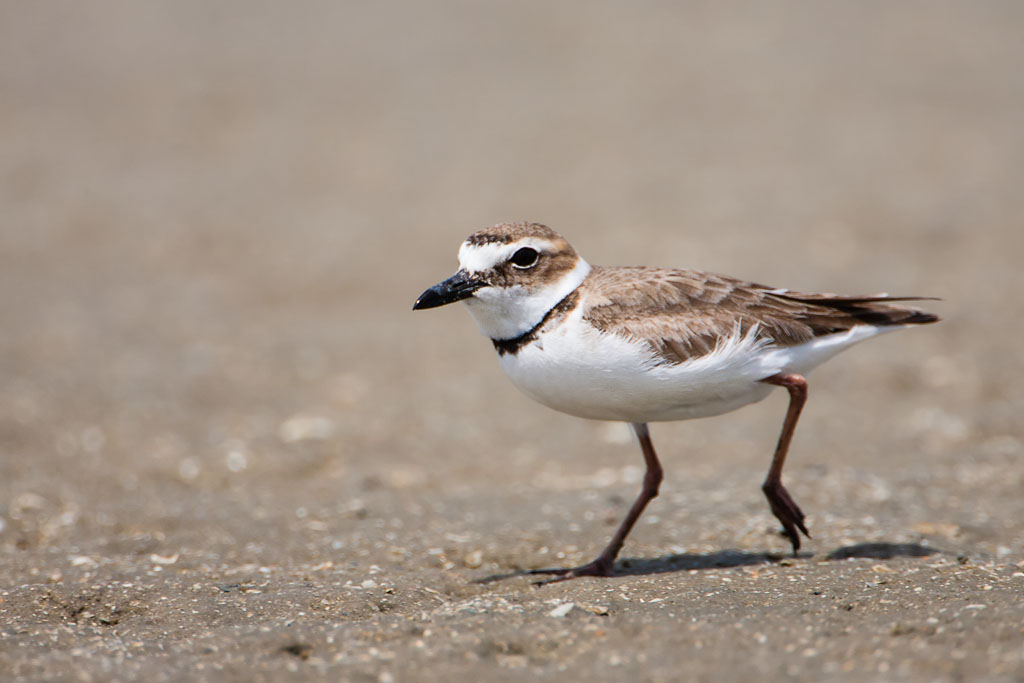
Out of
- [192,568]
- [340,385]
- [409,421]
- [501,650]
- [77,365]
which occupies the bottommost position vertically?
[501,650]

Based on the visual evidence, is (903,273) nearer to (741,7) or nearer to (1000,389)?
(1000,389)

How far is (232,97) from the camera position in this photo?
1532cm

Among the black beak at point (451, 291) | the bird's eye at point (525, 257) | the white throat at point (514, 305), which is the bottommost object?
the white throat at point (514, 305)

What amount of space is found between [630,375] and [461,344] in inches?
237

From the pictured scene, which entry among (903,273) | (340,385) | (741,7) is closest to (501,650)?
Result: (340,385)

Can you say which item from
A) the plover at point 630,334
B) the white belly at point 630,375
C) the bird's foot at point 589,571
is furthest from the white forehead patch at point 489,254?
the bird's foot at point 589,571

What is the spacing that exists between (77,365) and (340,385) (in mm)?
2536

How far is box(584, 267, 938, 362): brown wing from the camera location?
5.43 metres

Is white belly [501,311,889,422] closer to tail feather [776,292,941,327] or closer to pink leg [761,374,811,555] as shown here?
pink leg [761,374,811,555]

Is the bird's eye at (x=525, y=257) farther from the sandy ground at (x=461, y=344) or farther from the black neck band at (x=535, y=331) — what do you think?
the sandy ground at (x=461, y=344)

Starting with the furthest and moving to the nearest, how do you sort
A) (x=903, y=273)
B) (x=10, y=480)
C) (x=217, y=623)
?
(x=903, y=273) < (x=10, y=480) < (x=217, y=623)

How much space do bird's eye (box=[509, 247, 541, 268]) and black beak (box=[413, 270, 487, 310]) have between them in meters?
0.21

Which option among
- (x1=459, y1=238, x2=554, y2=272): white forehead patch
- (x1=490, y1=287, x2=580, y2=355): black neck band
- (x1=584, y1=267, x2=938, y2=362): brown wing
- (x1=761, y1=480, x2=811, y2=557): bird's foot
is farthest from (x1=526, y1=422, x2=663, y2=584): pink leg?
(x1=459, y1=238, x2=554, y2=272): white forehead patch

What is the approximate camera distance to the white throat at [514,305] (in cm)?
551
